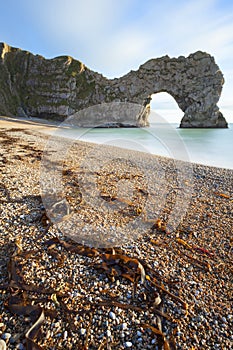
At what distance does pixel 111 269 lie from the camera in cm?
275

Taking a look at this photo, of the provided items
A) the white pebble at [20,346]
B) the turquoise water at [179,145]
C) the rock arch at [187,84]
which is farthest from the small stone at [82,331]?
the rock arch at [187,84]

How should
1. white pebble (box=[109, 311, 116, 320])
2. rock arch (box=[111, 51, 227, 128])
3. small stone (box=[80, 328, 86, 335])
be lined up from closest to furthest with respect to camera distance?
small stone (box=[80, 328, 86, 335])
white pebble (box=[109, 311, 116, 320])
rock arch (box=[111, 51, 227, 128])

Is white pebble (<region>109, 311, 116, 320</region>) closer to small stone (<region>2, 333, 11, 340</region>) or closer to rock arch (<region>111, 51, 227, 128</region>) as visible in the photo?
small stone (<region>2, 333, 11, 340</region>)

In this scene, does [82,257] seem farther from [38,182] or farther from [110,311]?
[38,182]

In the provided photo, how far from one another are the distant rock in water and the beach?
54835 millimetres

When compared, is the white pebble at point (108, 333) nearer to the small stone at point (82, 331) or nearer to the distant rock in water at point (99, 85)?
the small stone at point (82, 331)

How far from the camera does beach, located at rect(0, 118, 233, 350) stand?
1960mm

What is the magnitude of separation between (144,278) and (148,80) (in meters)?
71.0

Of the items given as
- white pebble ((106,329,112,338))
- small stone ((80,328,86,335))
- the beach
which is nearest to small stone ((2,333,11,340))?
the beach

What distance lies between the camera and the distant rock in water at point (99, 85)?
59125mm

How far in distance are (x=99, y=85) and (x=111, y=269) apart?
72.6m

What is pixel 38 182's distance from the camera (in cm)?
562

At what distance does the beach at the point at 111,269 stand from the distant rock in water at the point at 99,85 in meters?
54.8

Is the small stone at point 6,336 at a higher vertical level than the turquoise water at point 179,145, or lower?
lower
